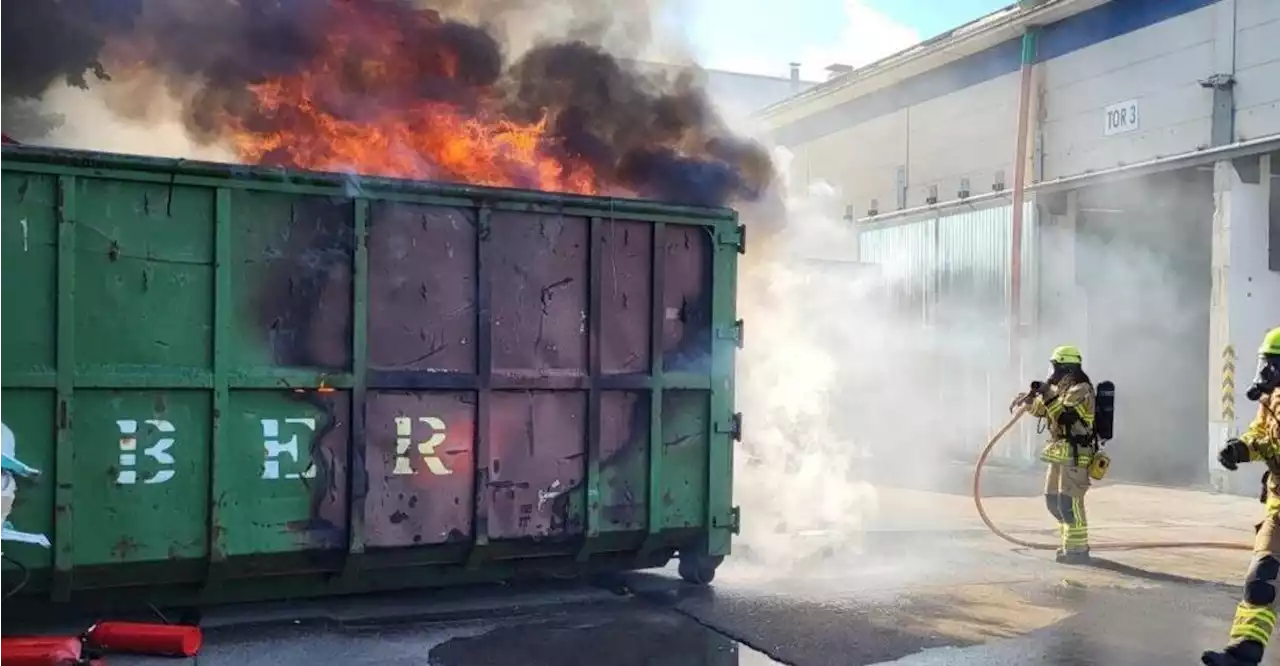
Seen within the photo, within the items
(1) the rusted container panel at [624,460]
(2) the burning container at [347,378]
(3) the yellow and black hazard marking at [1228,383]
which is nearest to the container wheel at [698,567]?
(2) the burning container at [347,378]

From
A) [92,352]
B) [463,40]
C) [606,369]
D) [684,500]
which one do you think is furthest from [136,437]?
[463,40]

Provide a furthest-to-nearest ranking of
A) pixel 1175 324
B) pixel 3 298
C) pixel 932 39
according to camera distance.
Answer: pixel 932 39, pixel 1175 324, pixel 3 298

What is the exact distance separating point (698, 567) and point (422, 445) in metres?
2.28

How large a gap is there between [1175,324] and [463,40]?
13.7 meters

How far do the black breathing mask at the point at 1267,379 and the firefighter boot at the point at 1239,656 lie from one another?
1359 millimetres

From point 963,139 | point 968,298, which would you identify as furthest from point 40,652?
point 963,139

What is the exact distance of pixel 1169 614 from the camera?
23.7 ft

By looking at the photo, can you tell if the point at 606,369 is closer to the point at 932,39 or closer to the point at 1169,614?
the point at 1169,614

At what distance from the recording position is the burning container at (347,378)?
17.6 feet

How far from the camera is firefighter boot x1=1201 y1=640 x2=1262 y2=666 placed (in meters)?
5.61

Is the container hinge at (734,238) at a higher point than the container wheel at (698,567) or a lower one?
higher

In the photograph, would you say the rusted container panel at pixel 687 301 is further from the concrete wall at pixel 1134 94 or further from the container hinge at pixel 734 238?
the concrete wall at pixel 1134 94

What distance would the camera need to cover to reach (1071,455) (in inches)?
361

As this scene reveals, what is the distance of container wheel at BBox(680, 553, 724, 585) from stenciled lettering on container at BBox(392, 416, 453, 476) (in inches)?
78.7
